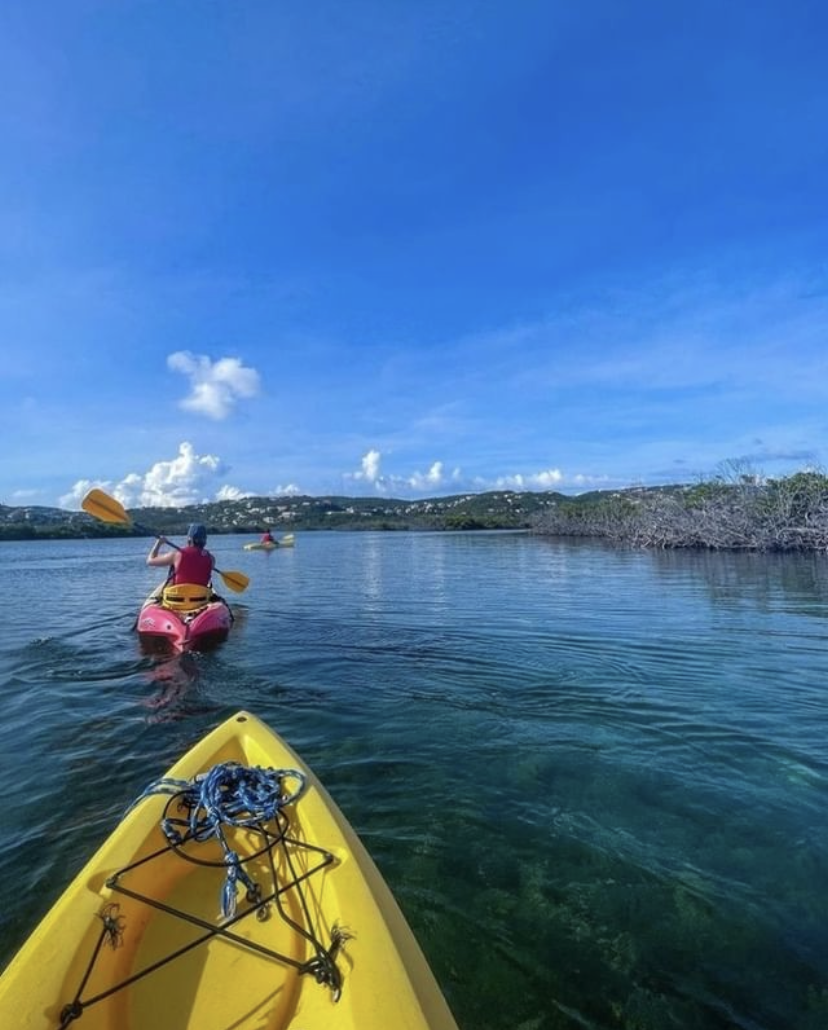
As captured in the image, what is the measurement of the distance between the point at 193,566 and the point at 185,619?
1200 mm

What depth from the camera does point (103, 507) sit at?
47.9 ft

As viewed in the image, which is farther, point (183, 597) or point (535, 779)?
point (183, 597)

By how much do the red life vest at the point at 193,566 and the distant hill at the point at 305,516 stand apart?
3445 inches

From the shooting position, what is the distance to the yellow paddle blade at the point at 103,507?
47.1 feet

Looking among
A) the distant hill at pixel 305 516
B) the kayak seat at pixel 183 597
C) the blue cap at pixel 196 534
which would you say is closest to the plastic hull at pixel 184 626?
the kayak seat at pixel 183 597

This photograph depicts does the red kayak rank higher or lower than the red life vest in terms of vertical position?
lower

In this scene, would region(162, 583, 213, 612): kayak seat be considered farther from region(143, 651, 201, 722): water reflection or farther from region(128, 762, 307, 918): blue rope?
region(128, 762, 307, 918): blue rope

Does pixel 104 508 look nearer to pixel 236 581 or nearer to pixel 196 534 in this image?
pixel 196 534

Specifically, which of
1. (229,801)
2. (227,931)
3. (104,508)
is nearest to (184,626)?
(104,508)

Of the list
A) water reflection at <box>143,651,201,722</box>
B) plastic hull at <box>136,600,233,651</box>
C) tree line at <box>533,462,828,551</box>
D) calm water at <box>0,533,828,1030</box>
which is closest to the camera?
calm water at <box>0,533,828,1030</box>

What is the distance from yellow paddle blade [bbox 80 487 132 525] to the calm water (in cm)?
289

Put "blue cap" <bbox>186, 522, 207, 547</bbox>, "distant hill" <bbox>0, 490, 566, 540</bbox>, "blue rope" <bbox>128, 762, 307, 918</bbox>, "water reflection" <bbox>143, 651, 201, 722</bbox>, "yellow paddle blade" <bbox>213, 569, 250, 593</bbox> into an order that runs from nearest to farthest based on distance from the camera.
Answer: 1. "blue rope" <bbox>128, 762, 307, 918</bbox>
2. "water reflection" <bbox>143, 651, 201, 722</bbox>
3. "blue cap" <bbox>186, 522, 207, 547</bbox>
4. "yellow paddle blade" <bbox>213, 569, 250, 593</bbox>
5. "distant hill" <bbox>0, 490, 566, 540</bbox>

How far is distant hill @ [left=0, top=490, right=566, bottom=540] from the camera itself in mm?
107562

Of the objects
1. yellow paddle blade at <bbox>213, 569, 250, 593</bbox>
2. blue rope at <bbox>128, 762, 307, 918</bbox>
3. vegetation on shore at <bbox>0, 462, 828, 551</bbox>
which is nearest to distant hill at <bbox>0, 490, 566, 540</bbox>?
vegetation on shore at <bbox>0, 462, 828, 551</bbox>
